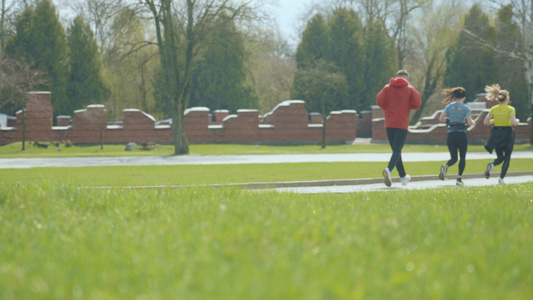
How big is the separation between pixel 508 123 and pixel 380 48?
38.7 meters

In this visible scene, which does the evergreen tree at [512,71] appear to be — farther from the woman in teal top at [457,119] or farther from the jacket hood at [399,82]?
the jacket hood at [399,82]

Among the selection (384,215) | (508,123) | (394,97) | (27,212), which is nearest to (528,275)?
(384,215)

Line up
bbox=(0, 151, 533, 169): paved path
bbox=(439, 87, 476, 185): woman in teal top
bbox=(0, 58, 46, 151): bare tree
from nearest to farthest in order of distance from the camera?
1. bbox=(439, 87, 476, 185): woman in teal top
2. bbox=(0, 151, 533, 169): paved path
3. bbox=(0, 58, 46, 151): bare tree

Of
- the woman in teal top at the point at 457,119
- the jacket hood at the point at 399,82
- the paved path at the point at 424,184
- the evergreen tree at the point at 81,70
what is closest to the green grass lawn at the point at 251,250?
the jacket hood at the point at 399,82

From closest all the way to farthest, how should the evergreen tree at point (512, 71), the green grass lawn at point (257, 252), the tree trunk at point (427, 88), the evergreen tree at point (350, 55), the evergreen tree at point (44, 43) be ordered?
the green grass lawn at point (257, 252), the evergreen tree at point (44, 43), the evergreen tree at point (512, 71), the evergreen tree at point (350, 55), the tree trunk at point (427, 88)

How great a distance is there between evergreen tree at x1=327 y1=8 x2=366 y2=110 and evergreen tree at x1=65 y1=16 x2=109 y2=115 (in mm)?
19601

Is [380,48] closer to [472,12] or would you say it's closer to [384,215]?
[472,12]

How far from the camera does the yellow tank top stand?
1386 cm

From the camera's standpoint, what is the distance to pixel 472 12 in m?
48.0

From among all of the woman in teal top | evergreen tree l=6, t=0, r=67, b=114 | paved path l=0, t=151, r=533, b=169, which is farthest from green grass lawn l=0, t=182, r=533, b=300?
evergreen tree l=6, t=0, r=67, b=114

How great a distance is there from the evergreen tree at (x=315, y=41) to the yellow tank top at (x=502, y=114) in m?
37.5

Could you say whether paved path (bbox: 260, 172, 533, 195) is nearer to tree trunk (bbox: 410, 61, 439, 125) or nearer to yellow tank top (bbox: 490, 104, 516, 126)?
yellow tank top (bbox: 490, 104, 516, 126)

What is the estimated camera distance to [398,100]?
12.6m

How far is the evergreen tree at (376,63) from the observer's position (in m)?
51.2
